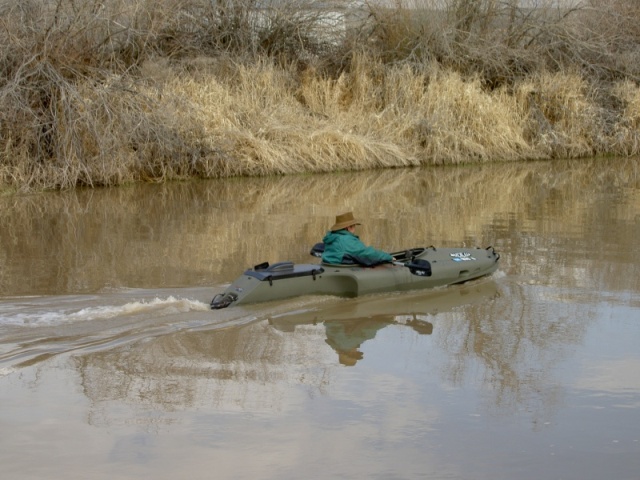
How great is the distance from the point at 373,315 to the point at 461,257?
1.54m

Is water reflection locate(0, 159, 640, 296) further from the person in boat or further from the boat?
the person in boat

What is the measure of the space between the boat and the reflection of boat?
0.40ft

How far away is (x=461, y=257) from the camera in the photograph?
9.70 meters

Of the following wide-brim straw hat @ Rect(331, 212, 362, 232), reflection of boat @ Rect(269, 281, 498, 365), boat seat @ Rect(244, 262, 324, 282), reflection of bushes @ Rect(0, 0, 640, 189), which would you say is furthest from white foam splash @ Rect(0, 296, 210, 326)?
reflection of bushes @ Rect(0, 0, 640, 189)

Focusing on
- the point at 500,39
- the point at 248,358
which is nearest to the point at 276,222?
the point at 248,358

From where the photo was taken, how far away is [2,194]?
15.7 m

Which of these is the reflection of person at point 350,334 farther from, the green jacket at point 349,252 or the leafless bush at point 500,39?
the leafless bush at point 500,39

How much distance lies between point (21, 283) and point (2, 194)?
6736 millimetres

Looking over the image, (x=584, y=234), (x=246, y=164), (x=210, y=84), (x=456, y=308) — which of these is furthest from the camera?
(x=210, y=84)

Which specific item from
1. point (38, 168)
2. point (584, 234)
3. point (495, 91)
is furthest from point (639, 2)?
point (38, 168)

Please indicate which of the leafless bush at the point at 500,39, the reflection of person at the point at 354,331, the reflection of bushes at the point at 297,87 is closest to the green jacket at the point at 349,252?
the reflection of person at the point at 354,331

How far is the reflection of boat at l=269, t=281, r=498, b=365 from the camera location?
25.6 feet

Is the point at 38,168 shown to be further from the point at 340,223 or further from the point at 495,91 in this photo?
the point at 495,91

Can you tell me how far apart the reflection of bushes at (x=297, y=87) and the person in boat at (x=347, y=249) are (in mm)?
8058
